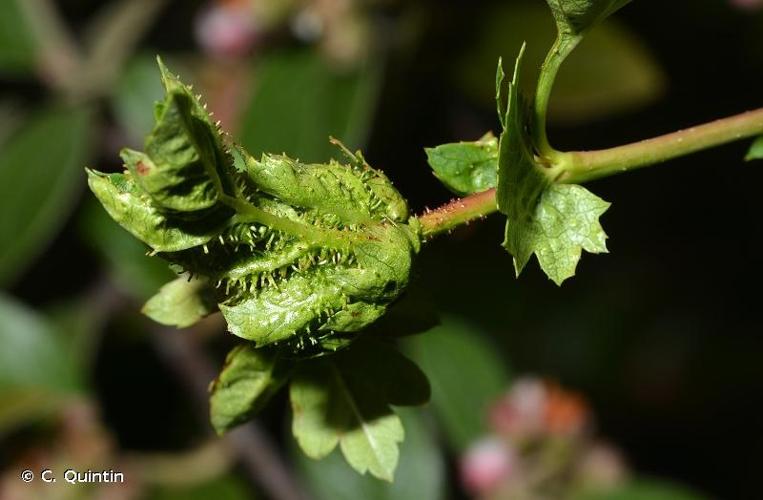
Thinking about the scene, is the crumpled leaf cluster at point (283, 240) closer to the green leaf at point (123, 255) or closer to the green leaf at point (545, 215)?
the green leaf at point (545, 215)

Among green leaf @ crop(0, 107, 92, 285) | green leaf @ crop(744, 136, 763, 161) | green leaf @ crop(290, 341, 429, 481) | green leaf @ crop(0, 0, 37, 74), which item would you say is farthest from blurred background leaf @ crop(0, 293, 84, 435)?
green leaf @ crop(744, 136, 763, 161)

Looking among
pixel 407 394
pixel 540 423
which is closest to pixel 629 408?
pixel 540 423

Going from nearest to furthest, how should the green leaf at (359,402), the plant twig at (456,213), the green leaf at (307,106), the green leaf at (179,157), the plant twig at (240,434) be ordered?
the green leaf at (179,157) < the plant twig at (456,213) < the green leaf at (359,402) < the green leaf at (307,106) < the plant twig at (240,434)

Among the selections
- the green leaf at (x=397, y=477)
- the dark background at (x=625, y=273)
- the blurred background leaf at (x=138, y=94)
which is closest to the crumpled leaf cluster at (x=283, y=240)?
the dark background at (x=625, y=273)

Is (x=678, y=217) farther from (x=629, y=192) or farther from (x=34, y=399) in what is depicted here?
(x=34, y=399)

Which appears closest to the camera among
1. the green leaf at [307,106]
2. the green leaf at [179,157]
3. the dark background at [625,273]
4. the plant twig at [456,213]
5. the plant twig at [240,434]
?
the green leaf at [179,157]

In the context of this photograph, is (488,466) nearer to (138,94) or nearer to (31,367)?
(31,367)
